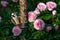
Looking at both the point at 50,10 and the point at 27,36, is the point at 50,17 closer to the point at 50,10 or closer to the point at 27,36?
the point at 50,10

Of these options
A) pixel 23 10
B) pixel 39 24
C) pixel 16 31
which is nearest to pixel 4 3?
pixel 23 10

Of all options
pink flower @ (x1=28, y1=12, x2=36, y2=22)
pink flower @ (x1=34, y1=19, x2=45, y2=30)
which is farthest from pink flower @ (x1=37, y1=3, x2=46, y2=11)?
pink flower @ (x1=34, y1=19, x2=45, y2=30)

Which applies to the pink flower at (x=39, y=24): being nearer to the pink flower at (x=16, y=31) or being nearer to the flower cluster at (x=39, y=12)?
the flower cluster at (x=39, y=12)

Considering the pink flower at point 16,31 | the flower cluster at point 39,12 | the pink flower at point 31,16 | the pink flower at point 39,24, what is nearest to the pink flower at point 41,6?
the flower cluster at point 39,12

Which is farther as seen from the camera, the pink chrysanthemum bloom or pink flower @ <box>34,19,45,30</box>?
the pink chrysanthemum bloom

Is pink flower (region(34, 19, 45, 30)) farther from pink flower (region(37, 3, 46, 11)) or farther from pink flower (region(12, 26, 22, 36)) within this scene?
pink flower (region(37, 3, 46, 11))

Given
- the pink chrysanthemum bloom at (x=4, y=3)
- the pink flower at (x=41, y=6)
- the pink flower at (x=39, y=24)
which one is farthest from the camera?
the pink chrysanthemum bloom at (x=4, y=3)

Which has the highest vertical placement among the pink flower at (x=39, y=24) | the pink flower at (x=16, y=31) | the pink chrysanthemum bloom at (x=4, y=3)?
the pink chrysanthemum bloom at (x=4, y=3)

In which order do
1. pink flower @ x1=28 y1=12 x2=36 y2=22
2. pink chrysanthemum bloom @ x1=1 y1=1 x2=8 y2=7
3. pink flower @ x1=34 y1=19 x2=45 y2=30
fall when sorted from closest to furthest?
pink flower @ x1=34 y1=19 x2=45 y2=30 → pink flower @ x1=28 y1=12 x2=36 y2=22 → pink chrysanthemum bloom @ x1=1 y1=1 x2=8 y2=7

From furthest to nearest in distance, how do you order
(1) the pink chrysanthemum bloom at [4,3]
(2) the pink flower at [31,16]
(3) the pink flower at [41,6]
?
(1) the pink chrysanthemum bloom at [4,3]
(3) the pink flower at [41,6]
(2) the pink flower at [31,16]

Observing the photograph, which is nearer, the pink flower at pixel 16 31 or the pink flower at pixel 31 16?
the pink flower at pixel 16 31

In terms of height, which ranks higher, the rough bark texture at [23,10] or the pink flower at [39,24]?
the rough bark texture at [23,10]

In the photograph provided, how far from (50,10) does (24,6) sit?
388mm

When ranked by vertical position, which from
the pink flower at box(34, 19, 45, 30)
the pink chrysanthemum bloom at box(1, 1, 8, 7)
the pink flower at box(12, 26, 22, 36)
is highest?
the pink chrysanthemum bloom at box(1, 1, 8, 7)
